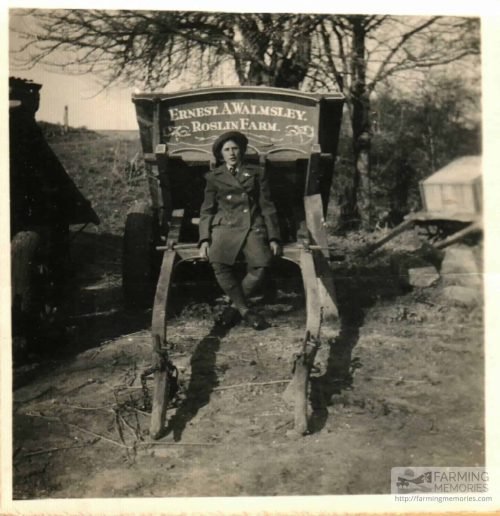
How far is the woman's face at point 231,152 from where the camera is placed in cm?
375

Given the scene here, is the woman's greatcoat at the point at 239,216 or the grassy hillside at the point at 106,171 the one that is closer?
the woman's greatcoat at the point at 239,216

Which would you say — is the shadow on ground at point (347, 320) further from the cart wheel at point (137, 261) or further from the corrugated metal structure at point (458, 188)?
the cart wheel at point (137, 261)

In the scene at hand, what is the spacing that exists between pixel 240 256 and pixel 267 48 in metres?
1.86

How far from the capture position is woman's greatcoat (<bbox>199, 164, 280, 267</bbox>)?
12.1 feet

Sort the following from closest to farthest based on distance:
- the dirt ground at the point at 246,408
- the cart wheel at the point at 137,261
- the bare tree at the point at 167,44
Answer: the dirt ground at the point at 246,408, the bare tree at the point at 167,44, the cart wheel at the point at 137,261

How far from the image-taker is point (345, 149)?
5.41 m

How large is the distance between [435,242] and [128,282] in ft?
7.56

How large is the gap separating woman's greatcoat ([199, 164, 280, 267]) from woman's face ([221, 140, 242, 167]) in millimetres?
50

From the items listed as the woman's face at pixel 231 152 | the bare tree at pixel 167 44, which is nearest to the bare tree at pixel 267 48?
the bare tree at pixel 167 44

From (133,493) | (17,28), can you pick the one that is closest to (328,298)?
(133,493)

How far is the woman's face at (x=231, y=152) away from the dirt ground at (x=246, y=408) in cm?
112

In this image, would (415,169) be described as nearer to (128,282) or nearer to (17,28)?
(128,282)

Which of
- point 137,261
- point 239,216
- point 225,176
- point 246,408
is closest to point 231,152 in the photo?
point 225,176

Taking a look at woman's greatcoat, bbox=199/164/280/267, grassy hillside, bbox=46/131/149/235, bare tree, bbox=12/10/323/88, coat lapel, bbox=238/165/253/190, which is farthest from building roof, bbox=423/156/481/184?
grassy hillside, bbox=46/131/149/235
